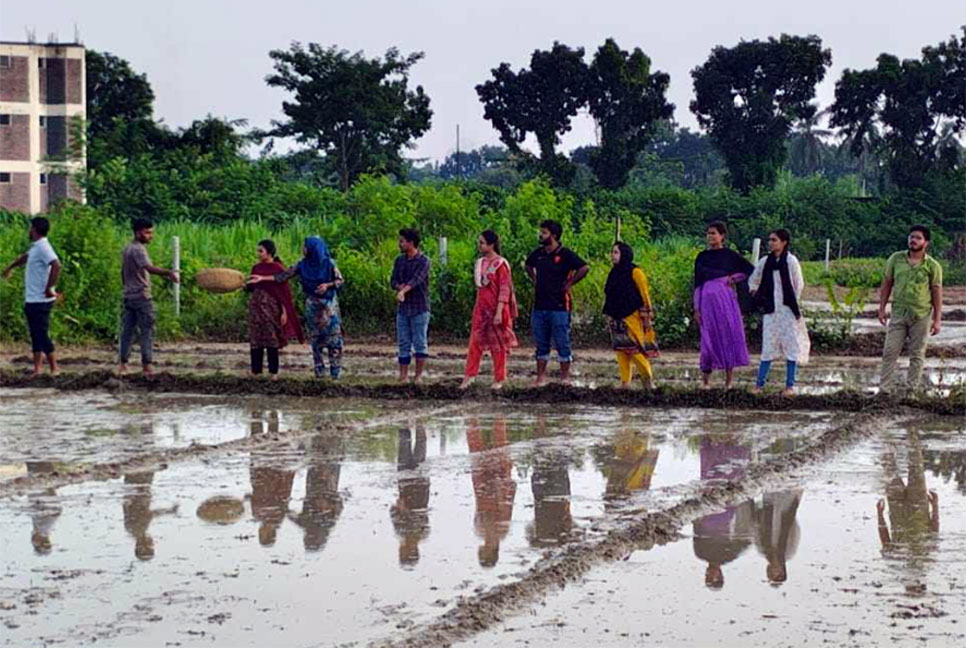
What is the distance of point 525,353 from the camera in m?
18.8

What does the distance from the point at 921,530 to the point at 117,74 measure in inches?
1865

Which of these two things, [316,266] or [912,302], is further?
[316,266]

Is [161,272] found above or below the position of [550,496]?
above

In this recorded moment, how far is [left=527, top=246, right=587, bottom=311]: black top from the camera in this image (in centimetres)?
1427

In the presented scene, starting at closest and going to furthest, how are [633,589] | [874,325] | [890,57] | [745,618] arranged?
[745,618] < [633,589] < [874,325] < [890,57]

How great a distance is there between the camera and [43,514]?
8711 millimetres

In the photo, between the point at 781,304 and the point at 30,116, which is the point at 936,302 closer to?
the point at 781,304

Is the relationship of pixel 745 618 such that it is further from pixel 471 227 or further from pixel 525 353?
pixel 471 227

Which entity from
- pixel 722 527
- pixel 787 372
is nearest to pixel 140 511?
pixel 722 527

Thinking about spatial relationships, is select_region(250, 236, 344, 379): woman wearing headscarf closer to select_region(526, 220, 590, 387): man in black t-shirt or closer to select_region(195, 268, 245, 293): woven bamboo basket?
select_region(195, 268, 245, 293): woven bamboo basket

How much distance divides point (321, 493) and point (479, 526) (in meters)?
1.40

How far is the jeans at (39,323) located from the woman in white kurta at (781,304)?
667 centimetres

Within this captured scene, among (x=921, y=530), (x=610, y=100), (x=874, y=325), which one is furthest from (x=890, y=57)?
(x=921, y=530)

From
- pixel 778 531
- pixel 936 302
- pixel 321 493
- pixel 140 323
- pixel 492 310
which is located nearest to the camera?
pixel 778 531
